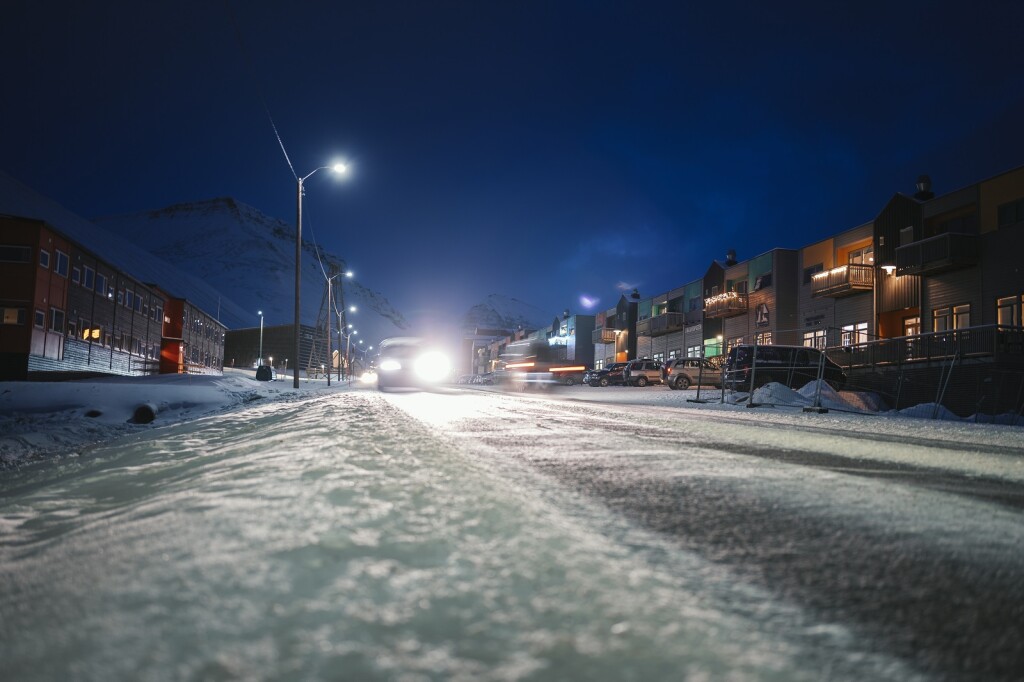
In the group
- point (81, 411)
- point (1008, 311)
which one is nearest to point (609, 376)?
point (1008, 311)

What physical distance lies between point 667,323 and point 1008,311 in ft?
93.3

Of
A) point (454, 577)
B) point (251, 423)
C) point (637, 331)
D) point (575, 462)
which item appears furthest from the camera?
point (637, 331)

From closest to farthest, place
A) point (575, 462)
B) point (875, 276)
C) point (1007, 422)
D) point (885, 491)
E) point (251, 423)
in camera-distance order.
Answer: point (885, 491) → point (575, 462) → point (251, 423) → point (1007, 422) → point (875, 276)

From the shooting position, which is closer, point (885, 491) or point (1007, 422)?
point (885, 491)

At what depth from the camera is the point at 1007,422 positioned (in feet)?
42.8

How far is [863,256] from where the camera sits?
108 feet

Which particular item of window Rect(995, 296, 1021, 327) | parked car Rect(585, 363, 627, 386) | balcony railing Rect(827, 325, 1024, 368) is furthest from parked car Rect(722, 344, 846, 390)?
parked car Rect(585, 363, 627, 386)

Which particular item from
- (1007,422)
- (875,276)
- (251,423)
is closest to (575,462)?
(251,423)

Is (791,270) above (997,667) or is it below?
above

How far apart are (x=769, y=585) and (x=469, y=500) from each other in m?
1.41

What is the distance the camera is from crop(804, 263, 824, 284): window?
3629 centimetres

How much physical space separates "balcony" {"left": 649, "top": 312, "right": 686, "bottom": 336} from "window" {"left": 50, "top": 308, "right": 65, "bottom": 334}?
140ft

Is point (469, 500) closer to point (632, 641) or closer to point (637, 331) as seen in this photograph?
point (632, 641)

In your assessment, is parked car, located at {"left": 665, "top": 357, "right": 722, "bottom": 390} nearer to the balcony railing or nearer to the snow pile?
the balcony railing
